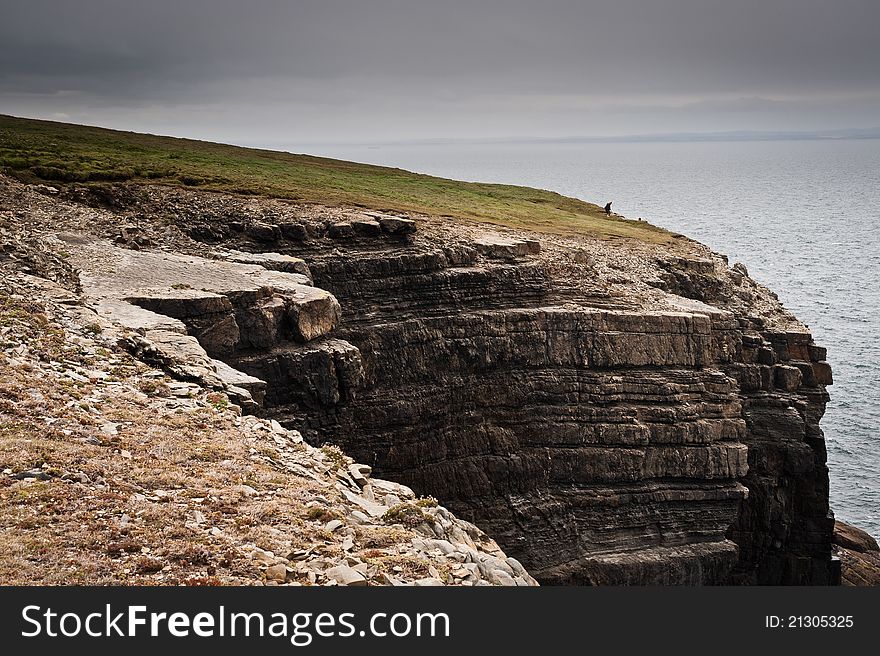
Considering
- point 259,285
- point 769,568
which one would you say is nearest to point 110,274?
point 259,285

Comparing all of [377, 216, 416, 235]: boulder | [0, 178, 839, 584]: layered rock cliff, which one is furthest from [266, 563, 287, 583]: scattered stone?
A: [377, 216, 416, 235]: boulder

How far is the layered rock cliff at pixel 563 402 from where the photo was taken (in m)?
34.3

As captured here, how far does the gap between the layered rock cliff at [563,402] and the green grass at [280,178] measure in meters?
9.11

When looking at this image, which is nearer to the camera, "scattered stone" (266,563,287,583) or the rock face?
"scattered stone" (266,563,287,583)

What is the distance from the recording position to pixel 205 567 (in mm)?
11367

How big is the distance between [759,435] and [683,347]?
615 centimetres

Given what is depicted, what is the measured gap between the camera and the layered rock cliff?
113 ft

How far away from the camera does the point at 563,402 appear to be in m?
35.5

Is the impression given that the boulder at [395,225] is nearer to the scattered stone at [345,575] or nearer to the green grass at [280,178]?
the green grass at [280,178]

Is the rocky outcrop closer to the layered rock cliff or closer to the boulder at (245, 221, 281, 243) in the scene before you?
the layered rock cliff

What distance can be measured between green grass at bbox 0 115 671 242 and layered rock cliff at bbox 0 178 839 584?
911cm

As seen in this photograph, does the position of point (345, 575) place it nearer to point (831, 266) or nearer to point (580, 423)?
point (580, 423)

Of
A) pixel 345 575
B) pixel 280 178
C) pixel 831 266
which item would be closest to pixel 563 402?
pixel 345 575

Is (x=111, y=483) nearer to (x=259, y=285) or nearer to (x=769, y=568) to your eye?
(x=259, y=285)
